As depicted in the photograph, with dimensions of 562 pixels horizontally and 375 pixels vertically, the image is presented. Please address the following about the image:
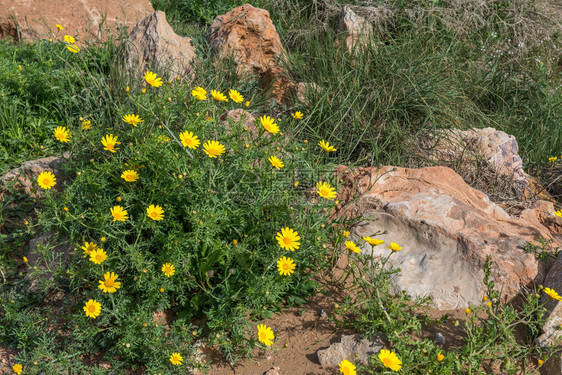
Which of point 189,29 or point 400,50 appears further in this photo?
point 189,29

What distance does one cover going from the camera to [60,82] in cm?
423

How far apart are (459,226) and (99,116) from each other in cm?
275

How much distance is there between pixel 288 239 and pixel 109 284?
91 cm

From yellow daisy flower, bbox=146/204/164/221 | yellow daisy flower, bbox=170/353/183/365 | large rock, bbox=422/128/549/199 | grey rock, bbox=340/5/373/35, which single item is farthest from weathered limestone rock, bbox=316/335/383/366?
grey rock, bbox=340/5/373/35

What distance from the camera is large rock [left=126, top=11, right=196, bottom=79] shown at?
4574 millimetres

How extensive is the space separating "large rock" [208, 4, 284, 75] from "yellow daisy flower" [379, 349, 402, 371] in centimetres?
328

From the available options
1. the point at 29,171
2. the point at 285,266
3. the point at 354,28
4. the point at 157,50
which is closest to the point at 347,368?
the point at 285,266

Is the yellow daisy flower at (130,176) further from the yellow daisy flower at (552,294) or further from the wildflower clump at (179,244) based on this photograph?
the yellow daisy flower at (552,294)

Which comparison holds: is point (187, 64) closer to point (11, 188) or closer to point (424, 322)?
point (11, 188)

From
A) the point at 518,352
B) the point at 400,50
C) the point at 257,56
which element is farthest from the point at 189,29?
the point at 518,352

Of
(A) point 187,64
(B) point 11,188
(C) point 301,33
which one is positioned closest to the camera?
(B) point 11,188

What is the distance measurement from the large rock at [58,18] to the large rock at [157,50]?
25.8 inches

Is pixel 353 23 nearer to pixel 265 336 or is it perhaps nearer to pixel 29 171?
pixel 29 171

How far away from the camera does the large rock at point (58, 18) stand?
5.36 meters
